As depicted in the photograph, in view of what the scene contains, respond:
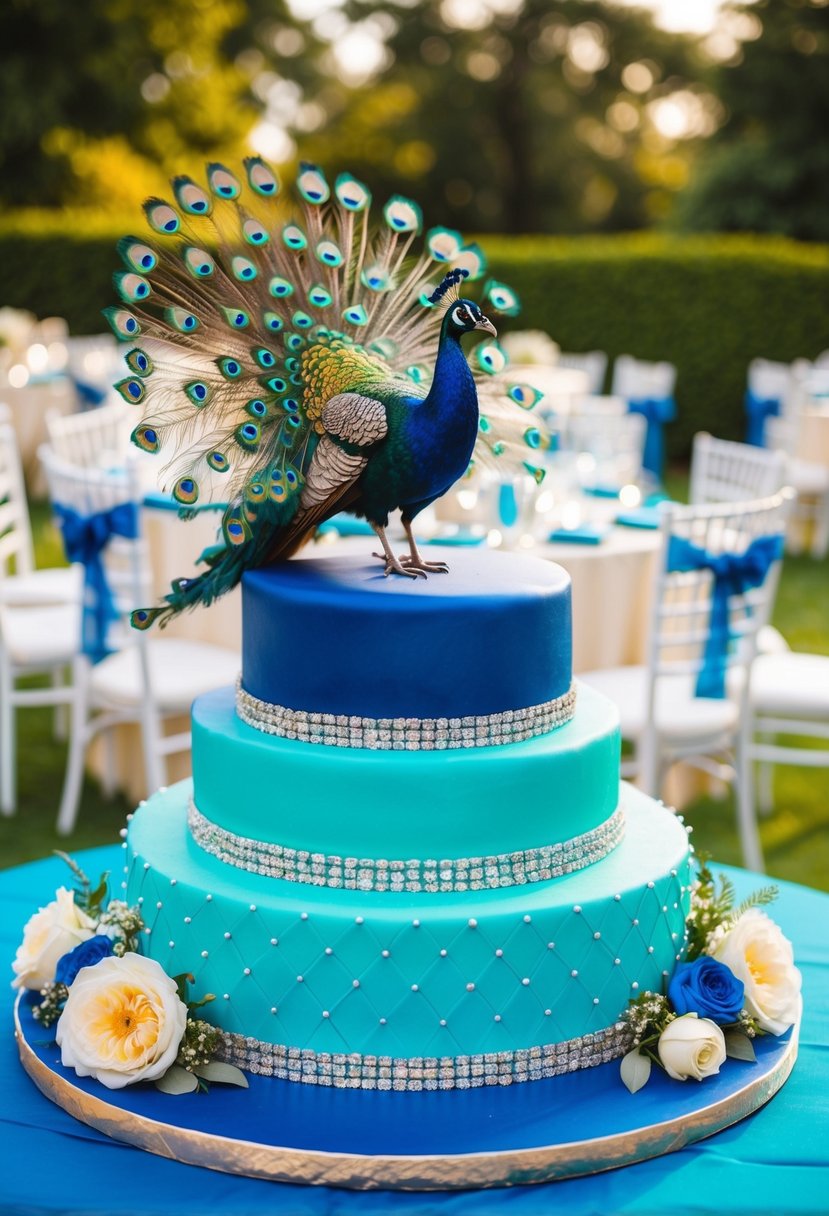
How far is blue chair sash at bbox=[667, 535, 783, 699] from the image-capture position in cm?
464

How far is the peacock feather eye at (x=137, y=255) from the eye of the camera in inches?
101

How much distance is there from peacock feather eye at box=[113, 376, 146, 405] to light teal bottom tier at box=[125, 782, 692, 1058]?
894 millimetres

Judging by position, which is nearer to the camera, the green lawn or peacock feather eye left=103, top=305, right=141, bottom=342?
peacock feather eye left=103, top=305, right=141, bottom=342

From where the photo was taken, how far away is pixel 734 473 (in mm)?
6293

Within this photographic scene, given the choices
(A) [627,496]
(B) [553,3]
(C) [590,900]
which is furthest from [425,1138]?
(B) [553,3]

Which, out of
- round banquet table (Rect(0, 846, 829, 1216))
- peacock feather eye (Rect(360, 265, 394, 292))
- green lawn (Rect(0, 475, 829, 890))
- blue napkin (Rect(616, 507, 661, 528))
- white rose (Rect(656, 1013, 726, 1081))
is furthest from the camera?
blue napkin (Rect(616, 507, 661, 528))

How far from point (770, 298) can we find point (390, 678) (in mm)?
12402

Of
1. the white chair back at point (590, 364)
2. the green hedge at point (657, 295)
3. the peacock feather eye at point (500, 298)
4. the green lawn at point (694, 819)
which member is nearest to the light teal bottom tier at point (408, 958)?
the peacock feather eye at point (500, 298)

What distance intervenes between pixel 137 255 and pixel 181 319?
139mm

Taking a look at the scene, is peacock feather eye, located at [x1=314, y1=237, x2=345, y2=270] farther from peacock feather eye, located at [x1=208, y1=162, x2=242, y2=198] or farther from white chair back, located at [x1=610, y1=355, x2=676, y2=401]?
white chair back, located at [x1=610, y1=355, x2=676, y2=401]

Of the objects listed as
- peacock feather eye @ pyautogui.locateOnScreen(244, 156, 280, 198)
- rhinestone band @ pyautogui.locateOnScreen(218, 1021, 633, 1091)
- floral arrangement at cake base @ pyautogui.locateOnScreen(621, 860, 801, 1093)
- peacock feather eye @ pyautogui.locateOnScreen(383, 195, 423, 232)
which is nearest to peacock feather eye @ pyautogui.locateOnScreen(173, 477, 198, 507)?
peacock feather eye @ pyautogui.locateOnScreen(244, 156, 280, 198)

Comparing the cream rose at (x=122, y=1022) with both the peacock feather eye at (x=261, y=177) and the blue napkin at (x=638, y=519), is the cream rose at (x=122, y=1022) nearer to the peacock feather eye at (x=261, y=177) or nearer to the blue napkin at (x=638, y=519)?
the peacock feather eye at (x=261, y=177)

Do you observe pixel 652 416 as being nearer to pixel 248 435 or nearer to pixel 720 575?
pixel 720 575

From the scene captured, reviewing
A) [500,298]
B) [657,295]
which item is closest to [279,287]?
[500,298]
